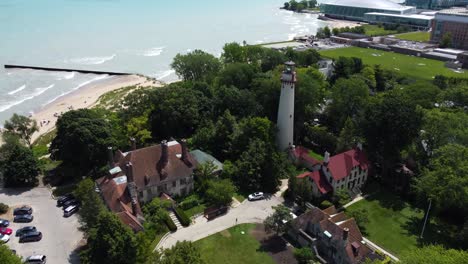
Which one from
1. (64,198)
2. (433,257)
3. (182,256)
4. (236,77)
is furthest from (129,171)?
(236,77)

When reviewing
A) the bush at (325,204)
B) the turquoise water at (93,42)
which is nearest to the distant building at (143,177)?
the bush at (325,204)

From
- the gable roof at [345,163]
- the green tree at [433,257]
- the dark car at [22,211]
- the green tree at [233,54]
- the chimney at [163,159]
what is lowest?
the dark car at [22,211]

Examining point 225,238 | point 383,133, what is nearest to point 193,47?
point 383,133

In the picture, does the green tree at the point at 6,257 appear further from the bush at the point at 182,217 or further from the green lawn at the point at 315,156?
the green lawn at the point at 315,156

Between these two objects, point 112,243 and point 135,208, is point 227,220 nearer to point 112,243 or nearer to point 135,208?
point 135,208

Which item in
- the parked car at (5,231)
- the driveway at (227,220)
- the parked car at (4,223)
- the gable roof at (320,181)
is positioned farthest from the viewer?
the gable roof at (320,181)

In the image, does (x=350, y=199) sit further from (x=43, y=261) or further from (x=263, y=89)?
(x=43, y=261)
